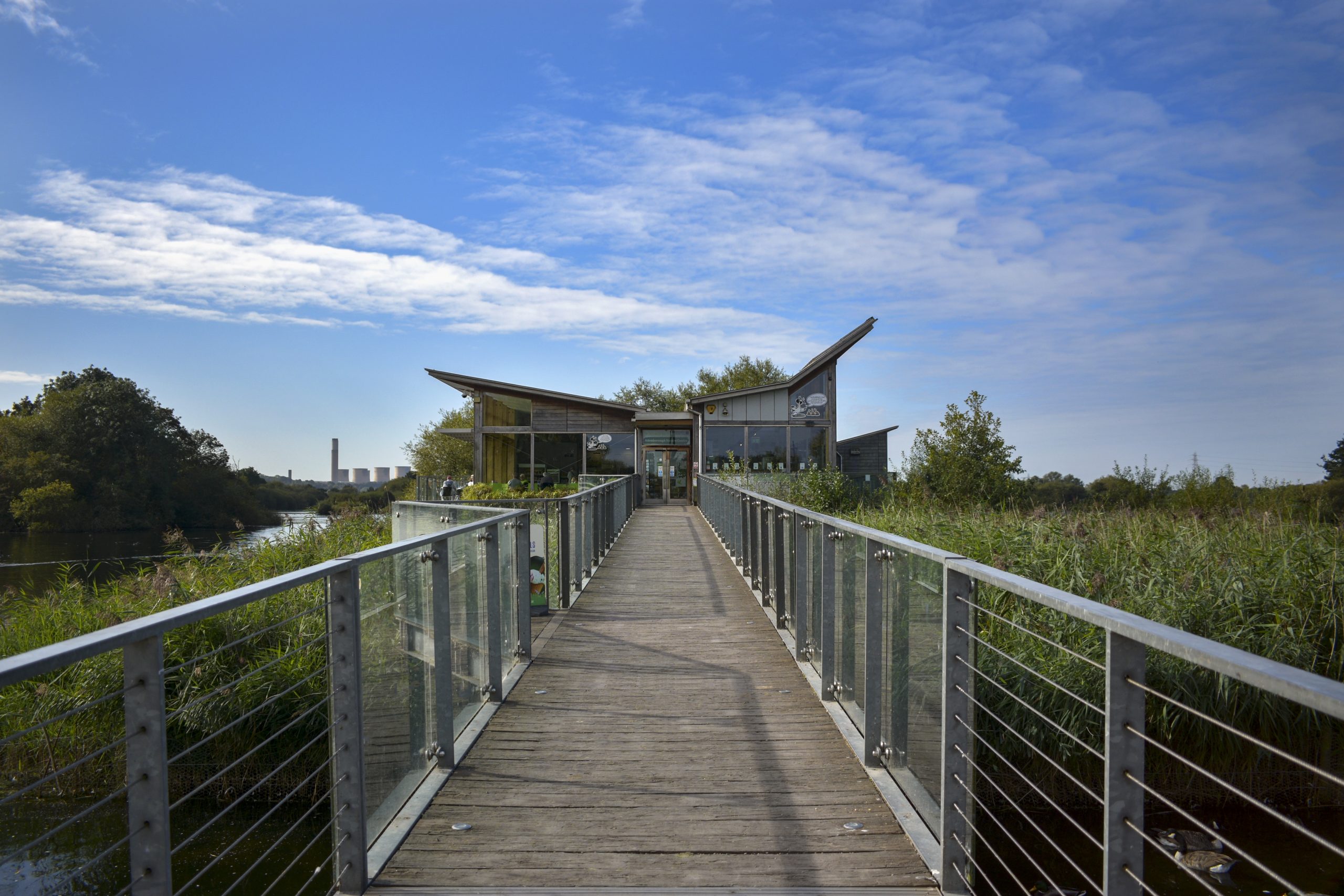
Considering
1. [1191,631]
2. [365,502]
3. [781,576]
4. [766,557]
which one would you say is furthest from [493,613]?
[365,502]

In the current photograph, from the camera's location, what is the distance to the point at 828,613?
538 centimetres

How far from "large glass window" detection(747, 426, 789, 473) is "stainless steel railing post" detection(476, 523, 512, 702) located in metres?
25.6

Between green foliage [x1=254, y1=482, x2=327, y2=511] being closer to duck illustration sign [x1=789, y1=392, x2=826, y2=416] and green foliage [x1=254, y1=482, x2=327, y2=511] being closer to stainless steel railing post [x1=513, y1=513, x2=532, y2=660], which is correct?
duck illustration sign [x1=789, y1=392, x2=826, y2=416]

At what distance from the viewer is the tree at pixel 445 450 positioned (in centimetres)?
5422

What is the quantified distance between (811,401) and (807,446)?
1.67 m

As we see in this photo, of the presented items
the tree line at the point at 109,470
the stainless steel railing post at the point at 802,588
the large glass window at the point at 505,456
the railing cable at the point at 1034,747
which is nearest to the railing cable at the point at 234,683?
the railing cable at the point at 1034,747

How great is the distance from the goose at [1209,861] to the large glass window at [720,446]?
25650 millimetres

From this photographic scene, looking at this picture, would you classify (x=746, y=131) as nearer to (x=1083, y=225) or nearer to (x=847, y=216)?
(x=847, y=216)

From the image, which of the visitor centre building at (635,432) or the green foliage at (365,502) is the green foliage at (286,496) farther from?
the visitor centre building at (635,432)

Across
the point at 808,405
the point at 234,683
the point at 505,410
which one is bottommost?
the point at 234,683

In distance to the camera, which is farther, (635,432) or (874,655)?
(635,432)

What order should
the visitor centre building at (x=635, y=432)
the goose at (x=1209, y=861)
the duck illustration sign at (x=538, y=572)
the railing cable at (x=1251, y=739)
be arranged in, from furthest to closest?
1. the visitor centre building at (x=635, y=432)
2. the duck illustration sign at (x=538, y=572)
3. the goose at (x=1209, y=861)
4. the railing cable at (x=1251, y=739)

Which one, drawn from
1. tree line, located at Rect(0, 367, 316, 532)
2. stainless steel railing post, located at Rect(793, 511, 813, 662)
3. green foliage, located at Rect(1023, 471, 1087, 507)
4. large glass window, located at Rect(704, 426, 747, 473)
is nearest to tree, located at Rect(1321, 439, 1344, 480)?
green foliage, located at Rect(1023, 471, 1087, 507)

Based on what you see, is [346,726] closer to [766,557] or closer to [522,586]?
[522,586]
